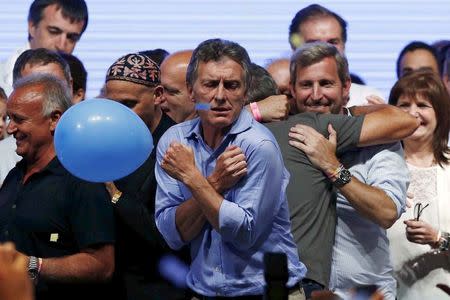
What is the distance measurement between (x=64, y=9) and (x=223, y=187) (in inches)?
101

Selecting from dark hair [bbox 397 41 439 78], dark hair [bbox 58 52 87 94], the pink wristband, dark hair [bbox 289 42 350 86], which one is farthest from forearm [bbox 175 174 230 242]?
dark hair [bbox 397 41 439 78]

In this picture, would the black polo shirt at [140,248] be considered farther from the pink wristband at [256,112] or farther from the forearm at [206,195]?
the forearm at [206,195]

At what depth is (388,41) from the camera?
22.6ft

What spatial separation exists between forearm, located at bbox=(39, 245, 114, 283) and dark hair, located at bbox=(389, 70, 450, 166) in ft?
5.12

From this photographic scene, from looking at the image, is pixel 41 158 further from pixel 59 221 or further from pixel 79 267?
pixel 79 267

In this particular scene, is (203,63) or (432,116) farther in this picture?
(432,116)

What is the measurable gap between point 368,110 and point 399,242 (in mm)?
706

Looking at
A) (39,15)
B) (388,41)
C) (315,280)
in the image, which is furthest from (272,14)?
(315,280)

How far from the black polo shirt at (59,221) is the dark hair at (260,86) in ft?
→ 2.67

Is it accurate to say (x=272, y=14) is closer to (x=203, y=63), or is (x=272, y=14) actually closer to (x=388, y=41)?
(x=388, y=41)

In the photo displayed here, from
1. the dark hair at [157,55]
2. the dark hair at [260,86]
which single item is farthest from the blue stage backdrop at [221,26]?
the dark hair at [260,86]

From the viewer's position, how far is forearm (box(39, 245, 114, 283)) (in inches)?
148

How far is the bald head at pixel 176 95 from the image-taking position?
15.6 ft

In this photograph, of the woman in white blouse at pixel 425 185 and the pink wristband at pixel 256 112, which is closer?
the pink wristband at pixel 256 112
